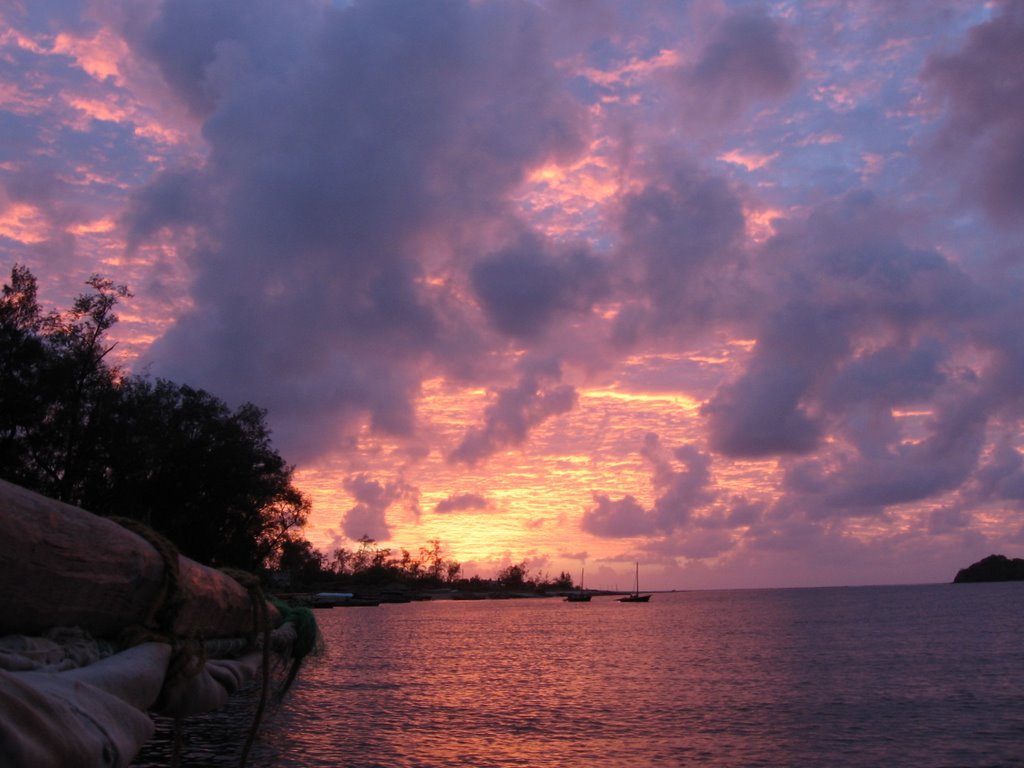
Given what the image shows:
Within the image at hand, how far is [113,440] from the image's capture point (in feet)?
141

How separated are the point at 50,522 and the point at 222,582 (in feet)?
5.59

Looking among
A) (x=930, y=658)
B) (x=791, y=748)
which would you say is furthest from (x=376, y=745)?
(x=930, y=658)

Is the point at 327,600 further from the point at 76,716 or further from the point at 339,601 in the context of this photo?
the point at 76,716

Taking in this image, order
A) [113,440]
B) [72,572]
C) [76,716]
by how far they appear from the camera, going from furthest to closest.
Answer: [113,440] → [72,572] → [76,716]

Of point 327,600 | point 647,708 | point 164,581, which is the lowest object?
point 327,600

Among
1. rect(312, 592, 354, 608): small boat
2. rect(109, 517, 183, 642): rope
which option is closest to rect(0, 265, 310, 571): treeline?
rect(109, 517, 183, 642): rope

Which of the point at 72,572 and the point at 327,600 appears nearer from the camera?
the point at 72,572

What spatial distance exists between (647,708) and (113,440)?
95.1 ft

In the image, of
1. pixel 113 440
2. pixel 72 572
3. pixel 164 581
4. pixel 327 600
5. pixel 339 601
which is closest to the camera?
pixel 72 572

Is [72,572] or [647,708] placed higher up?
[72,572]

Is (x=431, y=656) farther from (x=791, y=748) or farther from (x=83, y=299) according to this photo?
(x=791, y=748)

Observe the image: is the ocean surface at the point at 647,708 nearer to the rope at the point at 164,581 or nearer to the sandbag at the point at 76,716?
the rope at the point at 164,581

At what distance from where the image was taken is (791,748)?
1020 inches

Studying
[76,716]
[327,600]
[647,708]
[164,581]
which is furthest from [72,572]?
[327,600]
